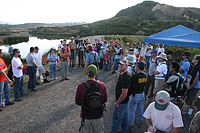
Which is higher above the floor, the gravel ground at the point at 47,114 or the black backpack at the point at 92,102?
the black backpack at the point at 92,102

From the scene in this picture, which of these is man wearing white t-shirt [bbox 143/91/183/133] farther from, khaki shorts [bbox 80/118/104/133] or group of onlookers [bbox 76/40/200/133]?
khaki shorts [bbox 80/118/104/133]

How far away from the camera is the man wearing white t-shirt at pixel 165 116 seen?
7.79 feet

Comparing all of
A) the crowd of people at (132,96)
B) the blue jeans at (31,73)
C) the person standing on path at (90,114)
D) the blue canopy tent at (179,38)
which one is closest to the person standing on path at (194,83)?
the crowd of people at (132,96)

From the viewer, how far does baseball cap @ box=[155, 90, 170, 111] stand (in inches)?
92.6

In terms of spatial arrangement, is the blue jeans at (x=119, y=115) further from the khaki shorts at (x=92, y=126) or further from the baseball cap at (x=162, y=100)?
the baseball cap at (x=162, y=100)

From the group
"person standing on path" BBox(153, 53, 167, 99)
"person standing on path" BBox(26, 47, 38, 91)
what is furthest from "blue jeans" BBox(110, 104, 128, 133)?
"person standing on path" BBox(26, 47, 38, 91)

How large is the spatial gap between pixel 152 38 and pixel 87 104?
203 inches

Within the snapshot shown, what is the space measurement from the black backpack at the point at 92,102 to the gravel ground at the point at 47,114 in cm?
153

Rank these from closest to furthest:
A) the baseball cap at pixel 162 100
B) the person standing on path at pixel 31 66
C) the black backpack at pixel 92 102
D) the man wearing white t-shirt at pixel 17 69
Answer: the baseball cap at pixel 162 100
the black backpack at pixel 92 102
the man wearing white t-shirt at pixel 17 69
the person standing on path at pixel 31 66

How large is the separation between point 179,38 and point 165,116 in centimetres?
477

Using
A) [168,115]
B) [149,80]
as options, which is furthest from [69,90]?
[168,115]

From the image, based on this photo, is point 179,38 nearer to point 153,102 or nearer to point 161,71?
point 161,71

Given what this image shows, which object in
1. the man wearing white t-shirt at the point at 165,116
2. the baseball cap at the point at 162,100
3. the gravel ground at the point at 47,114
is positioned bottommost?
the gravel ground at the point at 47,114

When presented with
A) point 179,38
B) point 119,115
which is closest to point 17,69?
point 119,115
